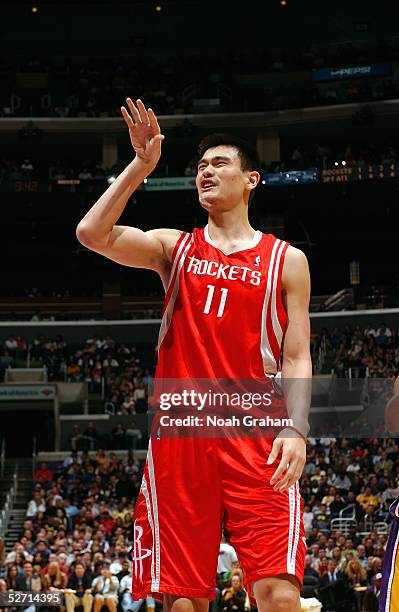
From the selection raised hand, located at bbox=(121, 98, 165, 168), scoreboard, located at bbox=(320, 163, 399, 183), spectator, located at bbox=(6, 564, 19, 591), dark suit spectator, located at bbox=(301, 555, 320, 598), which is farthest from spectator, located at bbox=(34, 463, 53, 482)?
raised hand, located at bbox=(121, 98, 165, 168)

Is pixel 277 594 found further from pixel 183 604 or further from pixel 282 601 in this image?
pixel 183 604

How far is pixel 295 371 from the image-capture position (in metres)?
5.06

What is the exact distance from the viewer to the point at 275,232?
37.1 meters

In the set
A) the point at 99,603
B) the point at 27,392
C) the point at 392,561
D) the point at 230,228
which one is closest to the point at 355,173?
the point at 27,392

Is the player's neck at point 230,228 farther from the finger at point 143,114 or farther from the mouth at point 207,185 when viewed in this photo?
the finger at point 143,114

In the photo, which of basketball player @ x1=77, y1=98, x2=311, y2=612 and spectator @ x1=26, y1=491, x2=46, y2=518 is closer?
basketball player @ x1=77, y1=98, x2=311, y2=612

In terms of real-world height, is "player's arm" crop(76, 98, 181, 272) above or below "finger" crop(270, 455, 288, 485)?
above

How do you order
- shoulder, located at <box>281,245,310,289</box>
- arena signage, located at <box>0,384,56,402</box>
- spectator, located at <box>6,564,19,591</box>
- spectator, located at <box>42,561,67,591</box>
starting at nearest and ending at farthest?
shoulder, located at <box>281,245,310,289</box>
spectator, located at <box>42,561,67,591</box>
spectator, located at <box>6,564,19,591</box>
arena signage, located at <box>0,384,56,402</box>

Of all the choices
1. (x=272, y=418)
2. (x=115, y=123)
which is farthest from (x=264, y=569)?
(x=115, y=123)

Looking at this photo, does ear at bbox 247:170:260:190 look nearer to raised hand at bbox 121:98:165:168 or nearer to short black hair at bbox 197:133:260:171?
short black hair at bbox 197:133:260:171

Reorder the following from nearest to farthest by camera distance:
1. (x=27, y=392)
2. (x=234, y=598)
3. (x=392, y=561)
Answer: (x=392, y=561), (x=234, y=598), (x=27, y=392)

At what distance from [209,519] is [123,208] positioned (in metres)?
1.54

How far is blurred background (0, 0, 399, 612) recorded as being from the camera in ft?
107

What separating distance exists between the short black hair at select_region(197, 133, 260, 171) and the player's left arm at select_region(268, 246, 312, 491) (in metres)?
0.51
